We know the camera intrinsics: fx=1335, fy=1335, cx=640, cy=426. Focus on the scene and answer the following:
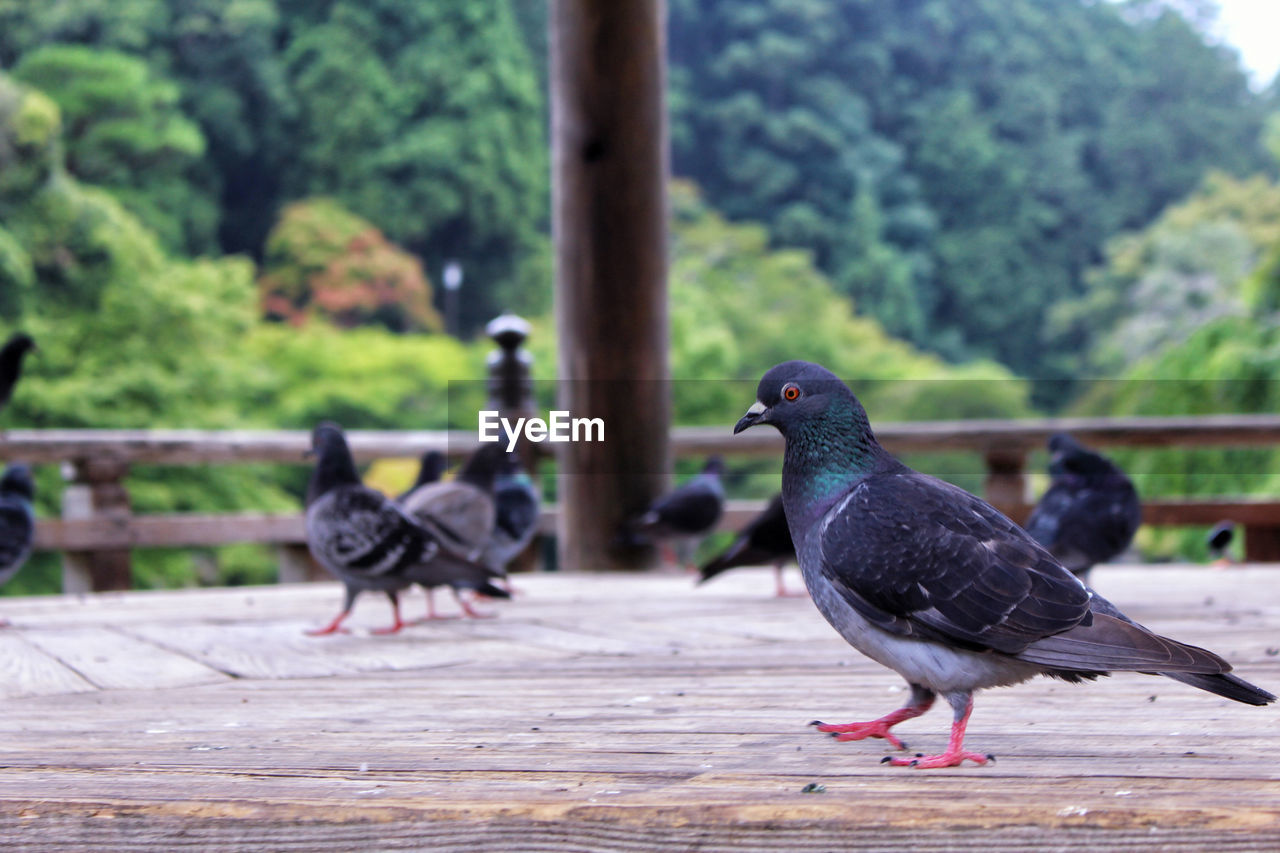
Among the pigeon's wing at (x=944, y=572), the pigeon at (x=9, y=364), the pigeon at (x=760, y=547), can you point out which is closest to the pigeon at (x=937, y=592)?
the pigeon's wing at (x=944, y=572)

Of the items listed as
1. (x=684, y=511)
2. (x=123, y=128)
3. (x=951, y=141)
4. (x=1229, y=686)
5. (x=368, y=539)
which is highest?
(x=951, y=141)

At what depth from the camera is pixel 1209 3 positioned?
1698 inches

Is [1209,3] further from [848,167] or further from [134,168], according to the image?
[134,168]

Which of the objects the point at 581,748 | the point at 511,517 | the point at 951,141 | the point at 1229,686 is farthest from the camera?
the point at 951,141

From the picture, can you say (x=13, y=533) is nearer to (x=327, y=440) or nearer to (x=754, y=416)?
(x=327, y=440)

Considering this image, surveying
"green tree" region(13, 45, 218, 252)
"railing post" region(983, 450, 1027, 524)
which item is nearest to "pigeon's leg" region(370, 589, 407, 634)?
"railing post" region(983, 450, 1027, 524)

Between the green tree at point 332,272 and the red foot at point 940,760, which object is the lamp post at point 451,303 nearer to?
the green tree at point 332,272

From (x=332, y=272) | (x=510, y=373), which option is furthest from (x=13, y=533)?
(x=332, y=272)

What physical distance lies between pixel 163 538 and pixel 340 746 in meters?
4.98

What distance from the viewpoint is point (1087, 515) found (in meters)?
3.76
